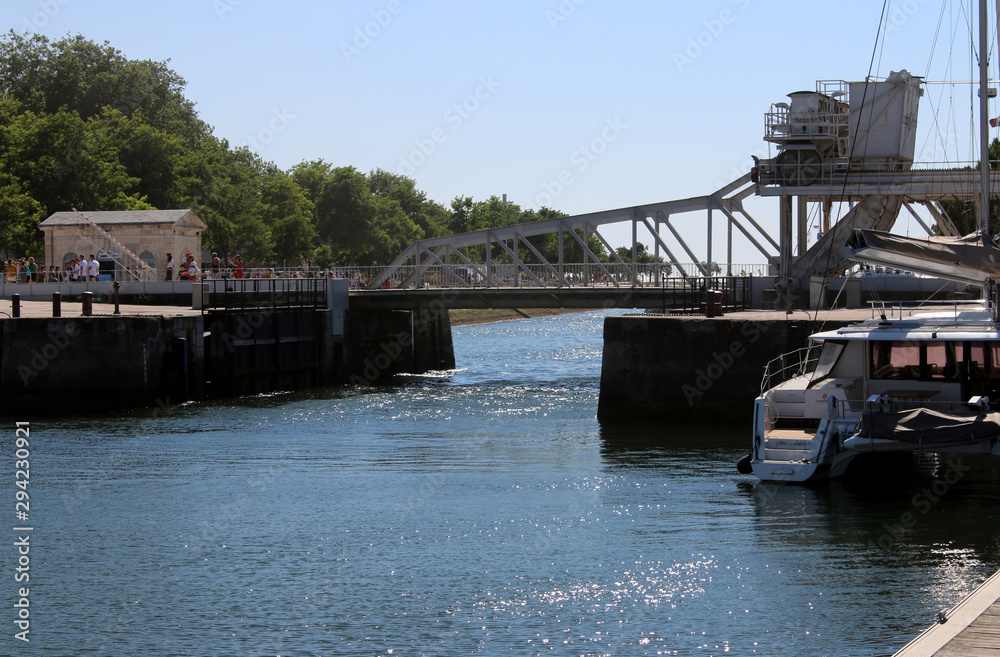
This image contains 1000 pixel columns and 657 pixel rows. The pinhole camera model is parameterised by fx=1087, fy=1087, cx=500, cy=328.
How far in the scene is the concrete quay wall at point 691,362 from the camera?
33406 millimetres

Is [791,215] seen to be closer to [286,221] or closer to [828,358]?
[828,358]

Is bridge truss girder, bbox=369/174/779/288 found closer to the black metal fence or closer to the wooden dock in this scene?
the black metal fence

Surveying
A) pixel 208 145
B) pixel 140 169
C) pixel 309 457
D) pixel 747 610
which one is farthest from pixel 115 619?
pixel 208 145

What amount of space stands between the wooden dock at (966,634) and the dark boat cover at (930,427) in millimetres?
9238

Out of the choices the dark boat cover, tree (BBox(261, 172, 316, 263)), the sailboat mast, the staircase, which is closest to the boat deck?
the dark boat cover

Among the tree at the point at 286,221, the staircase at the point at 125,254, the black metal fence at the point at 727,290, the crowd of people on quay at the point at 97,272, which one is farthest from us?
the tree at the point at 286,221

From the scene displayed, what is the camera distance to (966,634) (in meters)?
11.2

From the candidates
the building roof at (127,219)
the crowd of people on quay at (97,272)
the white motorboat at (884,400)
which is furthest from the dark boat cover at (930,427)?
the building roof at (127,219)

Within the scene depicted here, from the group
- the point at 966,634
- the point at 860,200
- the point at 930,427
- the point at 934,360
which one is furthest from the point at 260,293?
the point at 966,634

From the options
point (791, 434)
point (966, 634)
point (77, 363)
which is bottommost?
point (966, 634)

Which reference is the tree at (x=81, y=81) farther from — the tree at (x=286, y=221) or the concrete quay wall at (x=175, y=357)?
the concrete quay wall at (x=175, y=357)

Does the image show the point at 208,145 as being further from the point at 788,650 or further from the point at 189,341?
the point at 788,650

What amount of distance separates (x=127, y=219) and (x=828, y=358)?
135 feet

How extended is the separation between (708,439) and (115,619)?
19.2m
